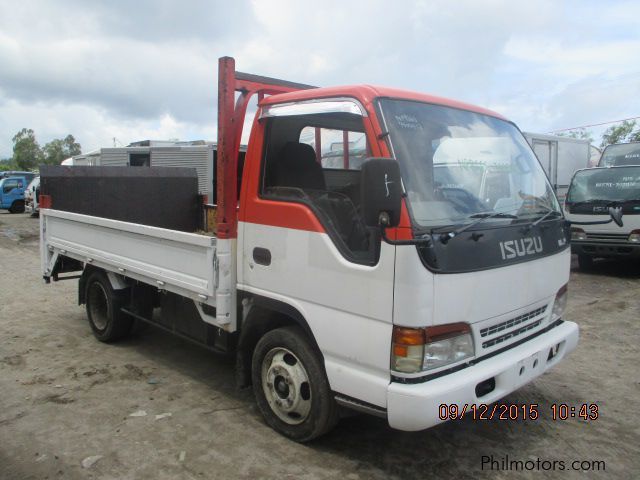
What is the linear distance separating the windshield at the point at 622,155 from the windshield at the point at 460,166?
10.3 meters

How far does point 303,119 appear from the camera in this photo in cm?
345

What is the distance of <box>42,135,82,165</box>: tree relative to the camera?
188 feet

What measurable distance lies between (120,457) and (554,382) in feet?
11.2

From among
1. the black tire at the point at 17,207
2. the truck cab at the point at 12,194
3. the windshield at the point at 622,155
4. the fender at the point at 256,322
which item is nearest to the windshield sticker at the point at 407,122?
the fender at the point at 256,322

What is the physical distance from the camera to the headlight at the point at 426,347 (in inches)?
104

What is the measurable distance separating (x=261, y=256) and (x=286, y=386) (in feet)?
2.81

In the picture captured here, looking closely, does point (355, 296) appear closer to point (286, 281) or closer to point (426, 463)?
A: point (286, 281)

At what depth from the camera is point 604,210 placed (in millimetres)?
8828

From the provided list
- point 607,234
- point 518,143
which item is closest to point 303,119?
point 518,143

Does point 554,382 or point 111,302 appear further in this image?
point 111,302

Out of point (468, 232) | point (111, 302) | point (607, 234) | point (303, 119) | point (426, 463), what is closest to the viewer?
point (468, 232)

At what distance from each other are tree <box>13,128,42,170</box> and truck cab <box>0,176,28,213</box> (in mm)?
37154

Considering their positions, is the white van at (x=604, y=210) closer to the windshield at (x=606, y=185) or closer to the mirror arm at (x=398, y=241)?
the windshield at (x=606, y=185)

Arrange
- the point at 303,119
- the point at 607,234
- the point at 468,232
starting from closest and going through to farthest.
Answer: the point at 468,232 → the point at 303,119 → the point at 607,234
